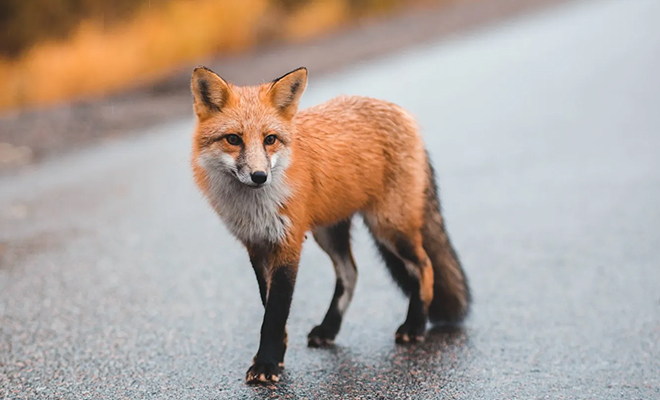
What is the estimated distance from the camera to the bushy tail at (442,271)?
5312 millimetres

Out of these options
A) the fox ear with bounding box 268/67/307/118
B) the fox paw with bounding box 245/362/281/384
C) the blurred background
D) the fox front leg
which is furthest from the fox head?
the blurred background

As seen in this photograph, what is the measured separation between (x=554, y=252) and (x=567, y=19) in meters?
11.3

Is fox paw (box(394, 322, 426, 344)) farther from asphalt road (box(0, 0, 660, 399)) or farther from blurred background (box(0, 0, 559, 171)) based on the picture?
blurred background (box(0, 0, 559, 171))

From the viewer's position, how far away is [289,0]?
63.5 ft

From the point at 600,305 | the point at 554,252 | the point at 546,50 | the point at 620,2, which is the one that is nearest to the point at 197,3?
the point at 546,50

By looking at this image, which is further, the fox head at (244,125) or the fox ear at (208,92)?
the fox ear at (208,92)

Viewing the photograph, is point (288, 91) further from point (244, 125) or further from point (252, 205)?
point (252, 205)

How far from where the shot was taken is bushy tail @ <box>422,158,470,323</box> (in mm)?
5312

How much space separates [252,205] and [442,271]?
1467 mm

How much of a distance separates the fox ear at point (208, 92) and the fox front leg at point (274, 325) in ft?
2.85

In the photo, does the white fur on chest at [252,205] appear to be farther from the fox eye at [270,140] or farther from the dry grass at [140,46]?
the dry grass at [140,46]

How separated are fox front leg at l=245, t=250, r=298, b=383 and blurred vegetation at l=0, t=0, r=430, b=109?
9.62 m

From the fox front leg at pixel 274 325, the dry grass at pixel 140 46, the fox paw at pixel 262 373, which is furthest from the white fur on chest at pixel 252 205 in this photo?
the dry grass at pixel 140 46

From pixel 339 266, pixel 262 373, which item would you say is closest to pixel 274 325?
pixel 262 373
